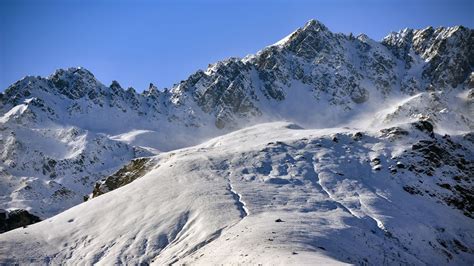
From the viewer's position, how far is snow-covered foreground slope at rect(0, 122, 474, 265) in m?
34.6

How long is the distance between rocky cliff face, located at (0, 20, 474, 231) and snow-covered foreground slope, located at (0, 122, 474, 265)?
80341mm

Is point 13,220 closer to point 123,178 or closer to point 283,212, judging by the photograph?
point 123,178

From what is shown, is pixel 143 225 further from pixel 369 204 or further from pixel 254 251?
pixel 369 204

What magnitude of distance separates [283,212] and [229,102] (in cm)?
13553

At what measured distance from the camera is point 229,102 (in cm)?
17600

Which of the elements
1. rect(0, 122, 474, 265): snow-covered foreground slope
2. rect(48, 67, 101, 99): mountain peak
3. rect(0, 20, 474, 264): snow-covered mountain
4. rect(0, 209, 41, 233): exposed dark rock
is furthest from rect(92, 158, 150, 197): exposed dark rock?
rect(48, 67, 101, 99): mountain peak

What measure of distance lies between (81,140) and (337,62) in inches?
3810

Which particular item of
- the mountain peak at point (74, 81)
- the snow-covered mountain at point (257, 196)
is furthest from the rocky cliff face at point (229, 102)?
the snow-covered mountain at point (257, 196)

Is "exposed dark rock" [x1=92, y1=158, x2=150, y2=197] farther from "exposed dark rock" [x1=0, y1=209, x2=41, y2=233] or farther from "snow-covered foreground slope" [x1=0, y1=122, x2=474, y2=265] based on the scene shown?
"exposed dark rock" [x1=0, y1=209, x2=41, y2=233]

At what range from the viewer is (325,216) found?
135 ft

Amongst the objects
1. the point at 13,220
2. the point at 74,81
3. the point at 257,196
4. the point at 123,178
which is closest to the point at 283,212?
the point at 257,196

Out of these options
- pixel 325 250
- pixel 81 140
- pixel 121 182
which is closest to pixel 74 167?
pixel 81 140

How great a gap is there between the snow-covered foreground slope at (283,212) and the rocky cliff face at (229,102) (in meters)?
80.3

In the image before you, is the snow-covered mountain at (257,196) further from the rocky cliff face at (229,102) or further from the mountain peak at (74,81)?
the mountain peak at (74,81)
